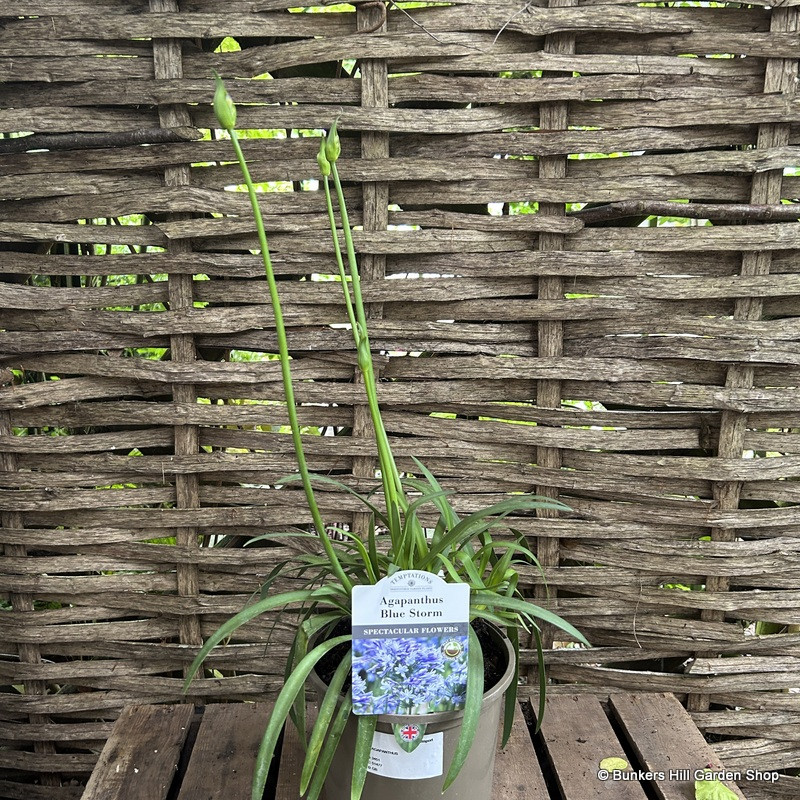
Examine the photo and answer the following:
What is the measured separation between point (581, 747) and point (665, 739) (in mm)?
144

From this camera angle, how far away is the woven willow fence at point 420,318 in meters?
1.38

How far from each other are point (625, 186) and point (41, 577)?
1325 mm

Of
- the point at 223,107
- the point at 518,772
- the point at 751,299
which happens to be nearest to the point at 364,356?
the point at 223,107

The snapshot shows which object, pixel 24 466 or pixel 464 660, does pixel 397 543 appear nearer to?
pixel 464 660

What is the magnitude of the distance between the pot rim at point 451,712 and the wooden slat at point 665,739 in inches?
13.3

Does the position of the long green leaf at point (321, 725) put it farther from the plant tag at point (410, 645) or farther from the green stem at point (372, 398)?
the green stem at point (372, 398)

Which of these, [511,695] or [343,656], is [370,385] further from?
[511,695]

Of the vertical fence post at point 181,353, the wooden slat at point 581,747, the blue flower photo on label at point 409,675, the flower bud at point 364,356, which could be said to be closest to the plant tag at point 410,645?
the blue flower photo on label at point 409,675

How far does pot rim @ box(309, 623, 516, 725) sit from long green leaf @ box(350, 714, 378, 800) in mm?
16

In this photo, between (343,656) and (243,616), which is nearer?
(243,616)

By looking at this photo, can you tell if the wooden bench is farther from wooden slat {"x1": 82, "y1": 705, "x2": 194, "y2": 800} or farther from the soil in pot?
the soil in pot

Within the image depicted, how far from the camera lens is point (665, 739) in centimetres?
133

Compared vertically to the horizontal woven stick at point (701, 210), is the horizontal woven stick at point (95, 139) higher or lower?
higher

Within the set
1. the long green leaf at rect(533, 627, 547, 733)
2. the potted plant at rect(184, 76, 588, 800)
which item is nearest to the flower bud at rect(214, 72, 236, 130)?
the potted plant at rect(184, 76, 588, 800)
